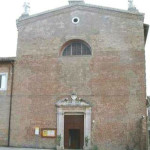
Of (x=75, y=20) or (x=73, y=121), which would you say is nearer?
(x=73, y=121)

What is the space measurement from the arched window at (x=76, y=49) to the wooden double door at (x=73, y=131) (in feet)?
15.0

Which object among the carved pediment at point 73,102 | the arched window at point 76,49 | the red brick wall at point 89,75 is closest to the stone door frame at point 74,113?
the carved pediment at point 73,102

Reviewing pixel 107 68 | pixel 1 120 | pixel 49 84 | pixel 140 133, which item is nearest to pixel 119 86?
pixel 107 68

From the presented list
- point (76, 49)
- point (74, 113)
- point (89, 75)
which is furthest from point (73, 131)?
point (76, 49)

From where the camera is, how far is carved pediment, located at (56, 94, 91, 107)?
63.1ft

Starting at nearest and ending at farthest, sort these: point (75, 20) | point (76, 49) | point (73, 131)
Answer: point (73, 131) < point (76, 49) < point (75, 20)

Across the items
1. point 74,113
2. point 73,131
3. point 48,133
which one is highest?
point 74,113

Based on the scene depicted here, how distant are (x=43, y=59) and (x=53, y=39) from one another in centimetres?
166

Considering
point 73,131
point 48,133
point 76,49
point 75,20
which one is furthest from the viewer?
point 75,20

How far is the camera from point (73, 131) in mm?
19578

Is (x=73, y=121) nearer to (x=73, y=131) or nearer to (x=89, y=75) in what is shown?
(x=73, y=131)

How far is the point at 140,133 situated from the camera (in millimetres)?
17969

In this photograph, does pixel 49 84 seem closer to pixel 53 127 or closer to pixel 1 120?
pixel 53 127

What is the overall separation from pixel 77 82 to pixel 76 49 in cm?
255
